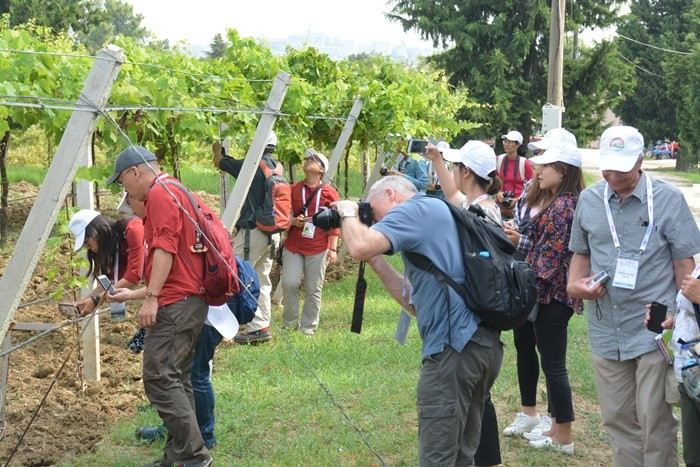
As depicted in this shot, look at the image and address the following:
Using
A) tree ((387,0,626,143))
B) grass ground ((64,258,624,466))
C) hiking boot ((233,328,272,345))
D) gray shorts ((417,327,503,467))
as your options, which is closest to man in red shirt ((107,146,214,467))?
grass ground ((64,258,624,466))

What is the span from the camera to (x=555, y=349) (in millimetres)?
6121

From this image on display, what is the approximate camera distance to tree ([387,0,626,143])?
1423 inches

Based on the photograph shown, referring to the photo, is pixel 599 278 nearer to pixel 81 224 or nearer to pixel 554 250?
pixel 554 250

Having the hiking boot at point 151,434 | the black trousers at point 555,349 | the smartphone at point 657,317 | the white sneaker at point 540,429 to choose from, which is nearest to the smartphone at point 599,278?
the smartphone at point 657,317

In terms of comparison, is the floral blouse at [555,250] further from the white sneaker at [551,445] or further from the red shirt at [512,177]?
the red shirt at [512,177]

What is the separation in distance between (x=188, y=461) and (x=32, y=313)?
487cm

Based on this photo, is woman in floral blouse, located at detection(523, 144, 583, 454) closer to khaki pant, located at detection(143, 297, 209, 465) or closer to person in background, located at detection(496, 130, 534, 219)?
khaki pant, located at detection(143, 297, 209, 465)

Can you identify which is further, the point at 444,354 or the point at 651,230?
the point at 651,230

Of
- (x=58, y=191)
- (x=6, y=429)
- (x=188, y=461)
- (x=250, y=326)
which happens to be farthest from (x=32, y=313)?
(x=58, y=191)

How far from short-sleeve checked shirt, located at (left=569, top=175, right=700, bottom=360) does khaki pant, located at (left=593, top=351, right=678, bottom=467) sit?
71mm

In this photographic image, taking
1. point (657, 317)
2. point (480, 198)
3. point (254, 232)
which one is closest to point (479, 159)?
point (480, 198)

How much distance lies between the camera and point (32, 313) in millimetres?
10008

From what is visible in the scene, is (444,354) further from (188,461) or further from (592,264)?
(188,461)

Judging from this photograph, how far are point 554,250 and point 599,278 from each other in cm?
108
